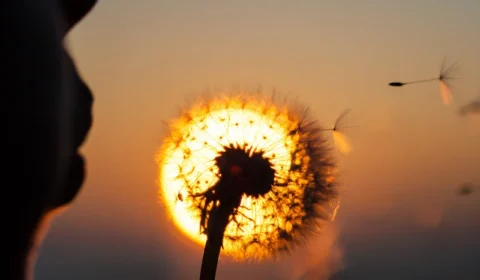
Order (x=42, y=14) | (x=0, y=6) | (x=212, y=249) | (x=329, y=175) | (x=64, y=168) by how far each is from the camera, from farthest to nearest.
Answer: (x=329, y=175) → (x=212, y=249) → (x=64, y=168) → (x=42, y=14) → (x=0, y=6)

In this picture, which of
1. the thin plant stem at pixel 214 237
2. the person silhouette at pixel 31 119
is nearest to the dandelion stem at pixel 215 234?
the thin plant stem at pixel 214 237

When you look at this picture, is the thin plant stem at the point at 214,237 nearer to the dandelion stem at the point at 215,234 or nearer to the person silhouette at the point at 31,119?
the dandelion stem at the point at 215,234

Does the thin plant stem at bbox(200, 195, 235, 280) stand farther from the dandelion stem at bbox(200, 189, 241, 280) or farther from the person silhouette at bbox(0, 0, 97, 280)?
the person silhouette at bbox(0, 0, 97, 280)

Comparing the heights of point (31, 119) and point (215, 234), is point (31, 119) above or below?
below

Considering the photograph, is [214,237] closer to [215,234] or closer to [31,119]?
[215,234]

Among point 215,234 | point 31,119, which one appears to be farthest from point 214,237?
point 31,119

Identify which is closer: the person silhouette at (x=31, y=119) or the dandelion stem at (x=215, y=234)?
the person silhouette at (x=31, y=119)

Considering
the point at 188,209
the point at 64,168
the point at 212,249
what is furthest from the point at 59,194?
the point at 188,209

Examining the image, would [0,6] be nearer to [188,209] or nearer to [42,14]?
[42,14]
